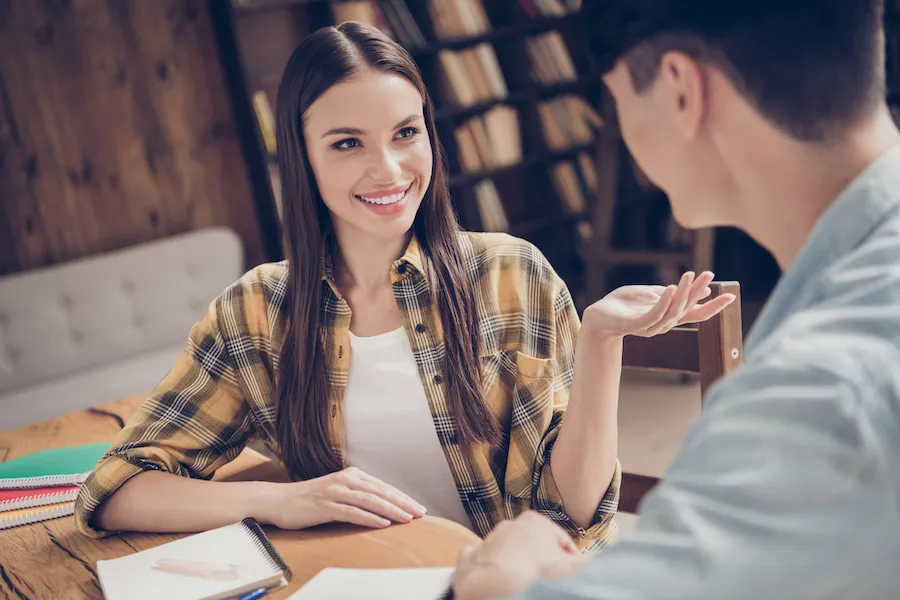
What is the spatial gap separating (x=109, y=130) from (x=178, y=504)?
2.86 m

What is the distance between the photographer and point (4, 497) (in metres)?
1.46

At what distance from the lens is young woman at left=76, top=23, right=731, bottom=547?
1396 millimetres

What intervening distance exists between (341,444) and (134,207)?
2.70 m

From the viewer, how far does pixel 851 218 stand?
2.01 ft

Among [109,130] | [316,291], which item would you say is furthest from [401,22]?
[316,291]

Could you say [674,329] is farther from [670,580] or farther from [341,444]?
[670,580]

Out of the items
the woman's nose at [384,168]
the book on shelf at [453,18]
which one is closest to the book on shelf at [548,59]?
the book on shelf at [453,18]

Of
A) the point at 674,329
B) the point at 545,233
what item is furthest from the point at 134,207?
the point at 674,329

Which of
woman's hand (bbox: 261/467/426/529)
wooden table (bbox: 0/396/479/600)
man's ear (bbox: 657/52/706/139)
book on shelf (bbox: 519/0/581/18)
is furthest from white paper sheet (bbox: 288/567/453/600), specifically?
book on shelf (bbox: 519/0/581/18)

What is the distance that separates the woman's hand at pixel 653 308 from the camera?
110cm

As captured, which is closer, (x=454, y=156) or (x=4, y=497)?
(x=4, y=497)

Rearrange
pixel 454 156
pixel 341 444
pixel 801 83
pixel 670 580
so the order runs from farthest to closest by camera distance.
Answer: pixel 454 156 < pixel 341 444 < pixel 801 83 < pixel 670 580

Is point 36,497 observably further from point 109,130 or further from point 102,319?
point 109,130

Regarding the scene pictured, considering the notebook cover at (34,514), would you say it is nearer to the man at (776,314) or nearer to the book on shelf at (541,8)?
the man at (776,314)
